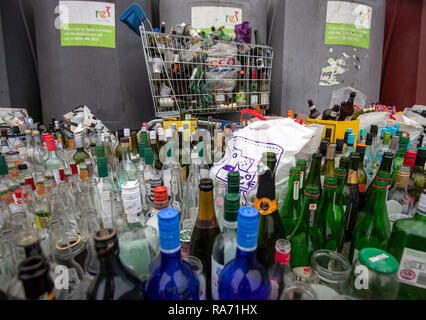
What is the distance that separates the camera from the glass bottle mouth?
19.7 inches

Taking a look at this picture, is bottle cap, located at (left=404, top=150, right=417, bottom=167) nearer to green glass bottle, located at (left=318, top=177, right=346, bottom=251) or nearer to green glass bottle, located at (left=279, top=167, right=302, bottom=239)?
green glass bottle, located at (left=318, top=177, right=346, bottom=251)

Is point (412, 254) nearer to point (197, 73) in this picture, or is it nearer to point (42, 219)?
point (42, 219)

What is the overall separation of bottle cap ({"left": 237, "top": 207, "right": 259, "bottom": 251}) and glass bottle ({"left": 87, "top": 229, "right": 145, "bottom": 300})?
200 mm

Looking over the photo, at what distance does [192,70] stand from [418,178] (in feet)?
5.32

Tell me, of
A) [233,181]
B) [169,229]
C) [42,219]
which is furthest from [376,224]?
[42,219]

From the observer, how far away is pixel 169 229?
0.40 meters

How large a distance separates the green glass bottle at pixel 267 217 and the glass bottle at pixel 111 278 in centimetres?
36

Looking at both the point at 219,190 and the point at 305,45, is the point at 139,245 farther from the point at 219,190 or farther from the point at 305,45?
the point at 305,45

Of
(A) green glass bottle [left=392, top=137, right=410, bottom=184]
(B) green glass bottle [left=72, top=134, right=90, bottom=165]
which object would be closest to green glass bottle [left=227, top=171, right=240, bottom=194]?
(A) green glass bottle [left=392, top=137, right=410, bottom=184]

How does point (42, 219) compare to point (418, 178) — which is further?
point (418, 178)

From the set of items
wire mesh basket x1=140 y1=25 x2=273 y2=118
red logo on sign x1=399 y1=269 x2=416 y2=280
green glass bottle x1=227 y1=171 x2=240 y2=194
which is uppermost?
wire mesh basket x1=140 y1=25 x2=273 y2=118

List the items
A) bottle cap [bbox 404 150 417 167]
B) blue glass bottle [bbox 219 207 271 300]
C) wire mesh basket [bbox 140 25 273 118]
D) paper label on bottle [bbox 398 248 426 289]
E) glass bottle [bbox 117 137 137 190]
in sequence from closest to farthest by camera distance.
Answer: blue glass bottle [bbox 219 207 271 300], paper label on bottle [bbox 398 248 426 289], bottle cap [bbox 404 150 417 167], glass bottle [bbox 117 137 137 190], wire mesh basket [bbox 140 25 273 118]
